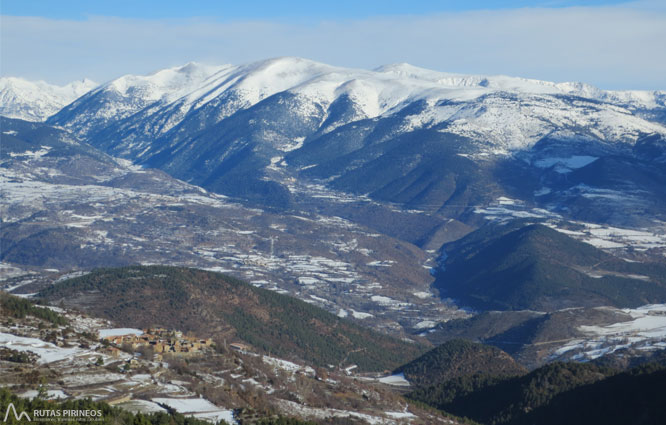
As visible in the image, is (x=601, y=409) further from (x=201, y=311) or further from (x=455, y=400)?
(x=201, y=311)

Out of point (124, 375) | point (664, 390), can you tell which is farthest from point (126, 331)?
point (664, 390)

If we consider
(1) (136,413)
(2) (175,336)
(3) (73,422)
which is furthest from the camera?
(2) (175,336)

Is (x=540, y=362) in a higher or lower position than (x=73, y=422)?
lower

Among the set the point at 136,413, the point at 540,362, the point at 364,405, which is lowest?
the point at 540,362

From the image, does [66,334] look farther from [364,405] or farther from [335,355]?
[335,355]

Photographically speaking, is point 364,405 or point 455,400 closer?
point 364,405

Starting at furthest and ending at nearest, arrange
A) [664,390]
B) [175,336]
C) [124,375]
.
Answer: [175,336]
[664,390]
[124,375]
